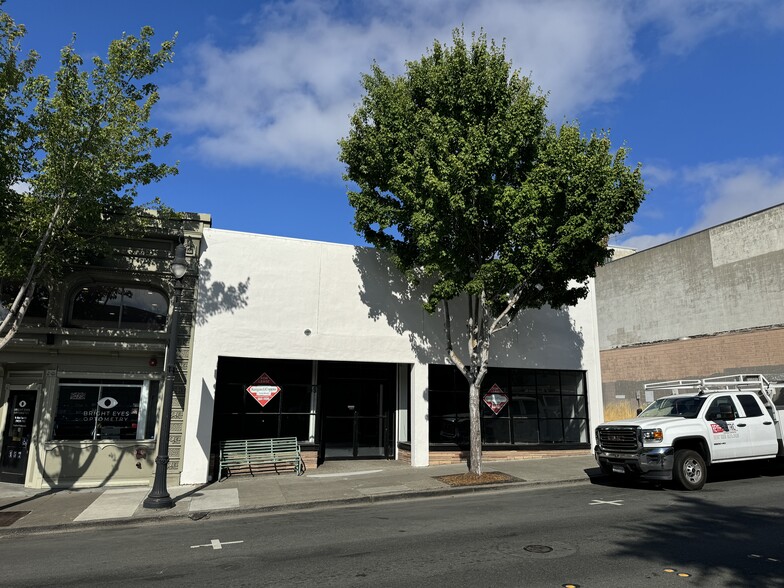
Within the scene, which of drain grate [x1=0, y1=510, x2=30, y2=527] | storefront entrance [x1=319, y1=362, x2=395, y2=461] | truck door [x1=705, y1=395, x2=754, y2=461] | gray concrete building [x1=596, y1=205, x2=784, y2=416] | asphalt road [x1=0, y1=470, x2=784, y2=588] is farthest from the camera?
gray concrete building [x1=596, y1=205, x2=784, y2=416]

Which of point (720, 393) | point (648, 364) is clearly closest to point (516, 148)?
point (720, 393)

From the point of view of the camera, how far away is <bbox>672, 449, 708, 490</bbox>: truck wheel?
10.8m

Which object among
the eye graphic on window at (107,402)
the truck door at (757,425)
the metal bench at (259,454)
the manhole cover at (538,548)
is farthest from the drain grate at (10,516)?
the truck door at (757,425)

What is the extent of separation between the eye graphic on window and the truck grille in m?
12.0

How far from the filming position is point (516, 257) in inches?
502

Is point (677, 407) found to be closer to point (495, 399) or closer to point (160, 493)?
point (495, 399)

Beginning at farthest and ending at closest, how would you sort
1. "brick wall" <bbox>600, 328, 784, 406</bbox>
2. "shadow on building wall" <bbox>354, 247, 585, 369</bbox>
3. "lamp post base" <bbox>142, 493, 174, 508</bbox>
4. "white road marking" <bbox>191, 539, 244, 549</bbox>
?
"brick wall" <bbox>600, 328, 784, 406</bbox> < "shadow on building wall" <bbox>354, 247, 585, 369</bbox> < "lamp post base" <bbox>142, 493, 174, 508</bbox> < "white road marking" <bbox>191, 539, 244, 549</bbox>

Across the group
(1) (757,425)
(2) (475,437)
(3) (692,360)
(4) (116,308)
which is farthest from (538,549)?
(3) (692,360)

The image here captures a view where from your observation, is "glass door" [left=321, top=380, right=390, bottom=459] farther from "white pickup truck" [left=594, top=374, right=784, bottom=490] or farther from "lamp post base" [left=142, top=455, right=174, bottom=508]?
"white pickup truck" [left=594, top=374, right=784, bottom=490]

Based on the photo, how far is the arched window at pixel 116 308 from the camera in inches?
542

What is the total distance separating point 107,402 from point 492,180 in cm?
1113

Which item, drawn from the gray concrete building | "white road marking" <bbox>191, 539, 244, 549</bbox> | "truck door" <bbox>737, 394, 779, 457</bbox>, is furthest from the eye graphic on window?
the gray concrete building

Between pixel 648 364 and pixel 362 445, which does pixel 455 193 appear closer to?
pixel 362 445

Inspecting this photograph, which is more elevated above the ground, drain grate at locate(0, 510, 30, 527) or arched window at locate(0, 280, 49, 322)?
arched window at locate(0, 280, 49, 322)
